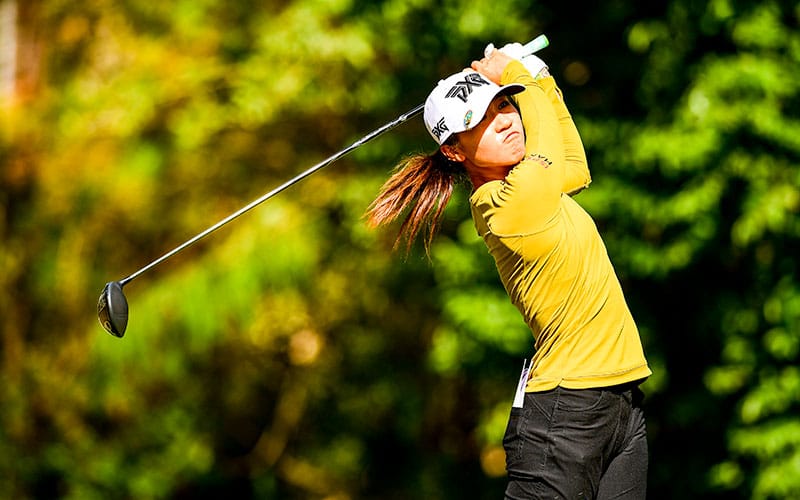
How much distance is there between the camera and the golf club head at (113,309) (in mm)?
3451

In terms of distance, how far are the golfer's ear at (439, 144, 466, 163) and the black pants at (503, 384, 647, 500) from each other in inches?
23.5

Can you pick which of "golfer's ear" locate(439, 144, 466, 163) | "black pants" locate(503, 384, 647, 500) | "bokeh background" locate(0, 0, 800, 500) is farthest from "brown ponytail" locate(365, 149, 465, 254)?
"bokeh background" locate(0, 0, 800, 500)

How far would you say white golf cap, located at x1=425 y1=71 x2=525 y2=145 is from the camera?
9.61ft

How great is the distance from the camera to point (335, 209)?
8.54m

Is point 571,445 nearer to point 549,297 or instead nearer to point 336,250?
point 549,297

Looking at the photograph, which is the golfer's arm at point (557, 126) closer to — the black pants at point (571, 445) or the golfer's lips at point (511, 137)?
the golfer's lips at point (511, 137)

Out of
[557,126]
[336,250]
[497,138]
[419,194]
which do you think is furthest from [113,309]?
[336,250]

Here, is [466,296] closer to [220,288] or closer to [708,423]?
[708,423]

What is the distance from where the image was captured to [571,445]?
292cm

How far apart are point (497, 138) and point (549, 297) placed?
40 cm

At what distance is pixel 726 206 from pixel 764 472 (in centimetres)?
133

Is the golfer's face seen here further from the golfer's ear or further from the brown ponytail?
the brown ponytail

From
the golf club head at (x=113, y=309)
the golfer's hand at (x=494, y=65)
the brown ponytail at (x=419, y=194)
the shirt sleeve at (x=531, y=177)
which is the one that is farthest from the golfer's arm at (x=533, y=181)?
the golf club head at (x=113, y=309)

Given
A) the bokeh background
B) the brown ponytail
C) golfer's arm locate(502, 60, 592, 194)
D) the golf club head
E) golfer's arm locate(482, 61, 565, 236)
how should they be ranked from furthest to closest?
the bokeh background → the golf club head → the brown ponytail → golfer's arm locate(502, 60, 592, 194) → golfer's arm locate(482, 61, 565, 236)
